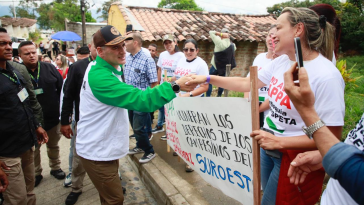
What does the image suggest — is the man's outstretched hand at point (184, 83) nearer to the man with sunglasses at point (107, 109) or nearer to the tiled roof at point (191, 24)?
the man with sunglasses at point (107, 109)

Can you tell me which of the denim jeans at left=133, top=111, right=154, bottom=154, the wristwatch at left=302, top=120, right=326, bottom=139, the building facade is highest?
the building facade

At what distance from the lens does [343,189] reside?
3.46ft

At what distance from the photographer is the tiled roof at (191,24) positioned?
10.1 m

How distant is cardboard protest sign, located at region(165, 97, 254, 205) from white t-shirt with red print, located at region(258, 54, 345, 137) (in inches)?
8.2

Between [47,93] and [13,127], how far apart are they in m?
1.34

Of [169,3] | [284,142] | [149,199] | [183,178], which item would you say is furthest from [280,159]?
→ [169,3]

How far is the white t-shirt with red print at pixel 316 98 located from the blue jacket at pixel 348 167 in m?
0.57

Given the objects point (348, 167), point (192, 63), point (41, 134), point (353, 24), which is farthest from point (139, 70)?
point (353, 24)

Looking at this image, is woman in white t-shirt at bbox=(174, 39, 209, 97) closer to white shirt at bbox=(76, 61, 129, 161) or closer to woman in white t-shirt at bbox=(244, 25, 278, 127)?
woman in white t-shirt at bbox=(244, 25, 278, 127)

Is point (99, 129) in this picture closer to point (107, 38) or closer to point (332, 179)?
point (107, 38)

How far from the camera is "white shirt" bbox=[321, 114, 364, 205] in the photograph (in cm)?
99

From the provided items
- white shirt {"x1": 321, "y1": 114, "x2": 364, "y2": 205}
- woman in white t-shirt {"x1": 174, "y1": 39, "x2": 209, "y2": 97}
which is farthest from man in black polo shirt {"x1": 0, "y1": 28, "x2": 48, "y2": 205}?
white shirt {"x1": 321, "y1": 114, "x2": 364, "y2": 205}

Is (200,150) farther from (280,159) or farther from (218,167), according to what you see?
(280,159)

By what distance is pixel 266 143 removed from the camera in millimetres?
1521
